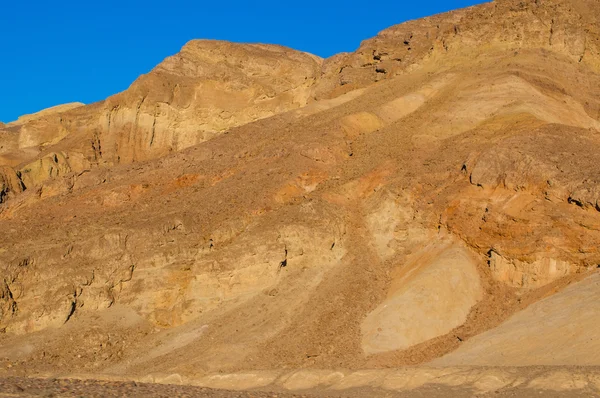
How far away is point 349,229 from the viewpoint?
32.3 m

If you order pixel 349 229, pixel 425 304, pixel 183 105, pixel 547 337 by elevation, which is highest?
pixel 183 105

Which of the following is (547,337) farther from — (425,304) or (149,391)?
(149,391)

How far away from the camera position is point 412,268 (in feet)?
97.3

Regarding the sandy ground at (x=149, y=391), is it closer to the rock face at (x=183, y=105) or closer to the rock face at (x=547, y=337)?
the rock face at (x=547, y=337)

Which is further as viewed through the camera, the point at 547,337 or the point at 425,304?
the point at 425,304

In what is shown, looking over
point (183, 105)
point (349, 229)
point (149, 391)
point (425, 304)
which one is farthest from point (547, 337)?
point (183, 105)

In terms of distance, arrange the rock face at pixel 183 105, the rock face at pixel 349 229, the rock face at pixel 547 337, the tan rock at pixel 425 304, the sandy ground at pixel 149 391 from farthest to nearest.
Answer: the rock face at pixel 183 105 < the rock face at pixel 349 229 < the tan rock at pixel 425 304 < the rock face at pixel 547 337 < the sandy ground at pixel 149 391

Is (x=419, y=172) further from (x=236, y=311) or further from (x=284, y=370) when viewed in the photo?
(x=284, y=370)

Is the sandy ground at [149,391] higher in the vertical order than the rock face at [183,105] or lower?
lower

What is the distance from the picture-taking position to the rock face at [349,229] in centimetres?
2730

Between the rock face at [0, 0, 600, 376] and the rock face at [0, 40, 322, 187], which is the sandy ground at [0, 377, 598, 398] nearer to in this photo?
the rock face at [0, 0, 600, 376]

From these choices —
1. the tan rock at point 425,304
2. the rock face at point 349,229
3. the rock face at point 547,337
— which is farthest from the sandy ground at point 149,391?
the tan rock at point 425,304

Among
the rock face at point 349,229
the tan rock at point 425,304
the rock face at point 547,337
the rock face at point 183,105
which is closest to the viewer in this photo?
the rock face at point 547,337

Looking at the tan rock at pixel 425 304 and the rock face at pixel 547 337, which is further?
the tan rock at pixel 425 304
